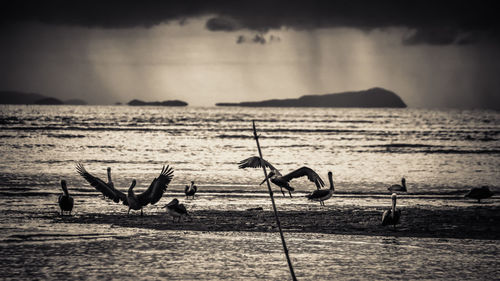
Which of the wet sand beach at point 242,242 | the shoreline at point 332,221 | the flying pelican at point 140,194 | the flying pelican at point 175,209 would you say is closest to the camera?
the wet sand beach at point 242,242

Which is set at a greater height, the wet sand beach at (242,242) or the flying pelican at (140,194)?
the flying pelican at (140,194)

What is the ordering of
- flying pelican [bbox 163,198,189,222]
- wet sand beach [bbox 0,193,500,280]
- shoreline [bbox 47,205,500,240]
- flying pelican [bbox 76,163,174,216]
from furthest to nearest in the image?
1. flying pelican [bbox 76,163,174,216]
2. flying pelican [bbox 163,198,189,222]
3. shoreline [bbox 47,205,500,240]
4. wet sand beach [bbox 0,193,500,280]

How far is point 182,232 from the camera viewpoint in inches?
499

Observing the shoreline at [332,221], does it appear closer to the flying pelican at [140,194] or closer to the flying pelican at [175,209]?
the flying pelican at [175,209]

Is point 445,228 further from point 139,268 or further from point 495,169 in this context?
point 495,169

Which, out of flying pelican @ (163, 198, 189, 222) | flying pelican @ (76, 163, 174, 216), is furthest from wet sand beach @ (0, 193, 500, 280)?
flying pelican @ (76, 163, 174, 216)

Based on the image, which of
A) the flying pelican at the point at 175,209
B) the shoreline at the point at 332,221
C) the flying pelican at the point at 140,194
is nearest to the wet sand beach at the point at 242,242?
the shoreline at the point at 332,221

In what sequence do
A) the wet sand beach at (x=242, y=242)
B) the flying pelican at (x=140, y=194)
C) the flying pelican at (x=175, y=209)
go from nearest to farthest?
the wet sand beach at (x=242, y=242) < the flying pelican at (x=175, y=209) < the flying pelican at (x=140, y=194)

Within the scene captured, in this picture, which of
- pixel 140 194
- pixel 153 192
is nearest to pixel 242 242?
pixel 153 192

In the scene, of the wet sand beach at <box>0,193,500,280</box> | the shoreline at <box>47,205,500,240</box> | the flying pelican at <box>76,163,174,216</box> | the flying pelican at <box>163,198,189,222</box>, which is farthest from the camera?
the flying pelican at <box>76,163,174,216</box>

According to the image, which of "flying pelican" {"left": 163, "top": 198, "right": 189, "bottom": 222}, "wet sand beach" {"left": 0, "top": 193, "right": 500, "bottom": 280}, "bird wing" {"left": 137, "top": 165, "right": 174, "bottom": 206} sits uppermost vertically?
"bird wing" {"left": 137, "top": 165, "right": 174, "bottom": 206}

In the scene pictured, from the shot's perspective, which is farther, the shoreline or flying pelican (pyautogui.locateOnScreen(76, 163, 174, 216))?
flying pelican (pyautogui.locateOnScreen(76, 163, 174, 216))

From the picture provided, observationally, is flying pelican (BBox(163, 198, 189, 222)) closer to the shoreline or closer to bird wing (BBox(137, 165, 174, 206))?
the shoreline

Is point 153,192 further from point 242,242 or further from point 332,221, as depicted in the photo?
point 332,221
